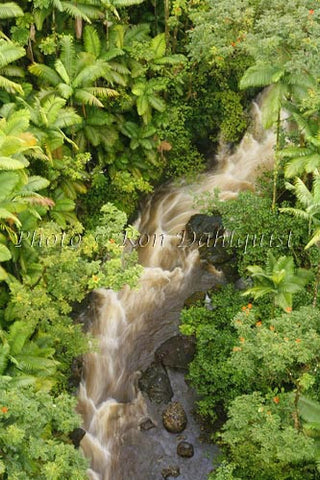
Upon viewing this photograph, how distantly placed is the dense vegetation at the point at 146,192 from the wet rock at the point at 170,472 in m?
1.31

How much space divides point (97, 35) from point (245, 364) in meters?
10.9

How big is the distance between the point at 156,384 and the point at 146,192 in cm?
693

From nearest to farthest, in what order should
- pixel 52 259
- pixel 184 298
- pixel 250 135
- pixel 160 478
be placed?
1. pixel 52 259
2. pixel 160 478
3. pixel 184 298
4. pixel 250 135

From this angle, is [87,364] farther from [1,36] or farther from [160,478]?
[1,36]

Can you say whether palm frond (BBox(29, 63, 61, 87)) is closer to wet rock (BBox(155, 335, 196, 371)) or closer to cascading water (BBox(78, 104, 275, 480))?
cascading water (BBox(78, 104, 275, 480))

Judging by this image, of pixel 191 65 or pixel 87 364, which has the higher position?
pixel 191 65

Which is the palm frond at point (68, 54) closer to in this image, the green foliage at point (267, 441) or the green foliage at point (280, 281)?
the green foliage at point (280, 281)

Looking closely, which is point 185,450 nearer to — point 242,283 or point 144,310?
point 144,310

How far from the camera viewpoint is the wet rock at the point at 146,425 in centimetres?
1477

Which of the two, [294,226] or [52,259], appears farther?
[294,226]

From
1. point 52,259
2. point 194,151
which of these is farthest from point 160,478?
point 194,151

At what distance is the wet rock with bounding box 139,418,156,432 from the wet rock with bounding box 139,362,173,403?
61 cm

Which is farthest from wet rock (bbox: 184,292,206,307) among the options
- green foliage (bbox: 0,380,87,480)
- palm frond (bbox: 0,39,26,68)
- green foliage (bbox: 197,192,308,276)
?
palm frond (bbox: 0,39,26,68)

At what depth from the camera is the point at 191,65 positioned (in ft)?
63.2
